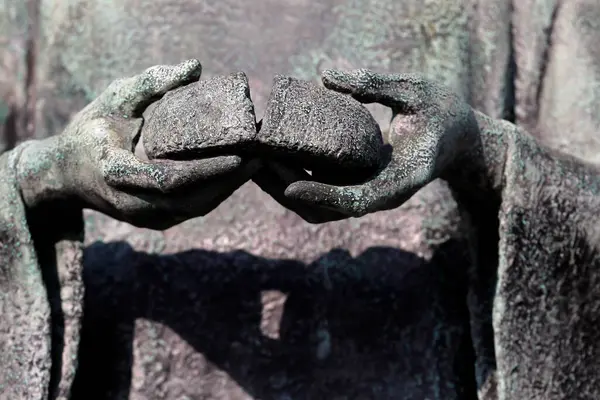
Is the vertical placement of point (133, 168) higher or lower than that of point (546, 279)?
higher

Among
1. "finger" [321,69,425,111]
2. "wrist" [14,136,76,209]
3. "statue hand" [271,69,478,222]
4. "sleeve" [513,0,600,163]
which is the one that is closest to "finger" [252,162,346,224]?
"statue hand" [271,69,478,222]

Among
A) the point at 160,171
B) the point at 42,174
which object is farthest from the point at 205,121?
the point at 42,174

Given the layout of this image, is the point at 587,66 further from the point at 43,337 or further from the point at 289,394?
the point at 43,337

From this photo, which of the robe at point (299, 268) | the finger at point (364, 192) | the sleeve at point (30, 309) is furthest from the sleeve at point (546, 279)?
the sleeve at point (30, 309)

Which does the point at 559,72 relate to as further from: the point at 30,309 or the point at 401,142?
the point at 30,309

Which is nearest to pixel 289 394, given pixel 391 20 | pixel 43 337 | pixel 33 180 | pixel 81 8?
pixel 43 337

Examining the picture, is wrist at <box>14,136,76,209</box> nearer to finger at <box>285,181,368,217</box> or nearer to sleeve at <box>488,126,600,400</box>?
finger at <box>285,181,368,217</box>
